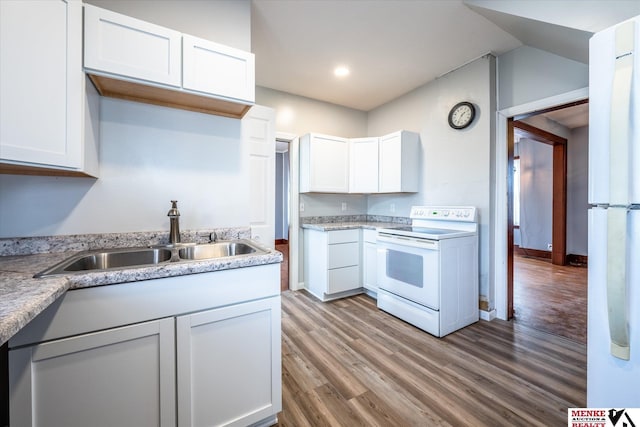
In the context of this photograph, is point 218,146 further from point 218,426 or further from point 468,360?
point 468,360

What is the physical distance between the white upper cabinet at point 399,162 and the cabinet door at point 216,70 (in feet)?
6.88

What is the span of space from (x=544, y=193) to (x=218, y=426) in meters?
6.56

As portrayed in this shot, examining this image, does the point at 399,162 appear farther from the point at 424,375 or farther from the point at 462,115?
the point at 424,375

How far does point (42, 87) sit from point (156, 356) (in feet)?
4.04

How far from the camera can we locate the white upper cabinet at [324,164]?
3346 millimetres

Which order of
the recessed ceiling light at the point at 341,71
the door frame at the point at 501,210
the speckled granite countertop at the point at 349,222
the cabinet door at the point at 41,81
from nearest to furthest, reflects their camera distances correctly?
1. the cabinet door at the point at 41,81
2. the door frame at the point at 501,210
3. the recessed ceiling light at the point at 341,71
4. the speckled granite countertop at the point at 349,222

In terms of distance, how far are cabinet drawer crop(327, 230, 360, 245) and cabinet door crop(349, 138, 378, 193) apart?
0.65 m

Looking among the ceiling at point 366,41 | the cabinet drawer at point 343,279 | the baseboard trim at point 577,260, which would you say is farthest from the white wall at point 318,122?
the baseboard trim at point 577,260

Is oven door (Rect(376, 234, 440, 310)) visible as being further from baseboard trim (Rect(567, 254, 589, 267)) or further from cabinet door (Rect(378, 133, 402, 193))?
baseboard trim (Rect(567, 254, 589, 267))

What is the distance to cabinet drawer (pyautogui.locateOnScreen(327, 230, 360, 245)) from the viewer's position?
3174mm

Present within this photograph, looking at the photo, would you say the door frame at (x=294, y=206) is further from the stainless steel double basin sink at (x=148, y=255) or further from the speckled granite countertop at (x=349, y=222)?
the stainless steel double basin sink at (x=148, y=255)

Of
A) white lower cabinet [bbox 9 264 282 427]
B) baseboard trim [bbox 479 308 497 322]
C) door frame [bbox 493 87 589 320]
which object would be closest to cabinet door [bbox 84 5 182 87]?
white lower cabinet [bbox 9 264 282 427]

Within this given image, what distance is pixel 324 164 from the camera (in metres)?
3.42

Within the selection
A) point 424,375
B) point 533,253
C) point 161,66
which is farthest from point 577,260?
→ point 161,66
